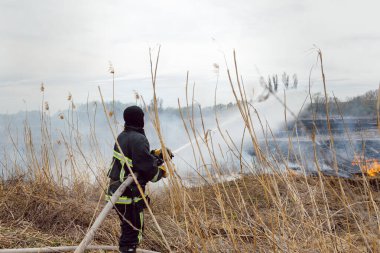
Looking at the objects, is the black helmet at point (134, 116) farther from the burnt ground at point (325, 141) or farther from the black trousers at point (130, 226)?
the burnt ground at point (325, 141)

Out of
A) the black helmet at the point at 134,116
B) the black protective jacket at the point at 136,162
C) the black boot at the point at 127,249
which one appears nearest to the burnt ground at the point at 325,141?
the black protective jacket at the point at 136,162

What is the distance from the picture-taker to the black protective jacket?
129 inches

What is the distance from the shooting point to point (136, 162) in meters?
3.30

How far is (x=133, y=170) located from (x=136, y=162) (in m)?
0.09

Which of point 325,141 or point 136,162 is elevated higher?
point 325,141

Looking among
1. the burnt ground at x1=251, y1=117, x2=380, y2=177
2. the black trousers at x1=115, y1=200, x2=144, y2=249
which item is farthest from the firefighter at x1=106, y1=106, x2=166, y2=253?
the burnt ground at x1=251, y1=117, x2=380, y2=177

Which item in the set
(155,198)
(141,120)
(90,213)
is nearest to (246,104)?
(141,120)

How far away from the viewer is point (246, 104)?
2027mm

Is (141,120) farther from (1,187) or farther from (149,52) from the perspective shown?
(1,187)

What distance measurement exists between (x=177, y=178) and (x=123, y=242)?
1.34m

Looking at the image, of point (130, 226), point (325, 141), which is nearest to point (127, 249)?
point (130, 226)

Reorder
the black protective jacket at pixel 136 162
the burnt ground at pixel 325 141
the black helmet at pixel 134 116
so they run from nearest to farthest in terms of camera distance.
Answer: the burnt ground at pixel 325 141 → the black protective jacket at pixel 136 162 → the black helmet at pixel 134 116

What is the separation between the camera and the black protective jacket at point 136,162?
3.29m

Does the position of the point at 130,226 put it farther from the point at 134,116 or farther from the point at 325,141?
the point at 325,141
